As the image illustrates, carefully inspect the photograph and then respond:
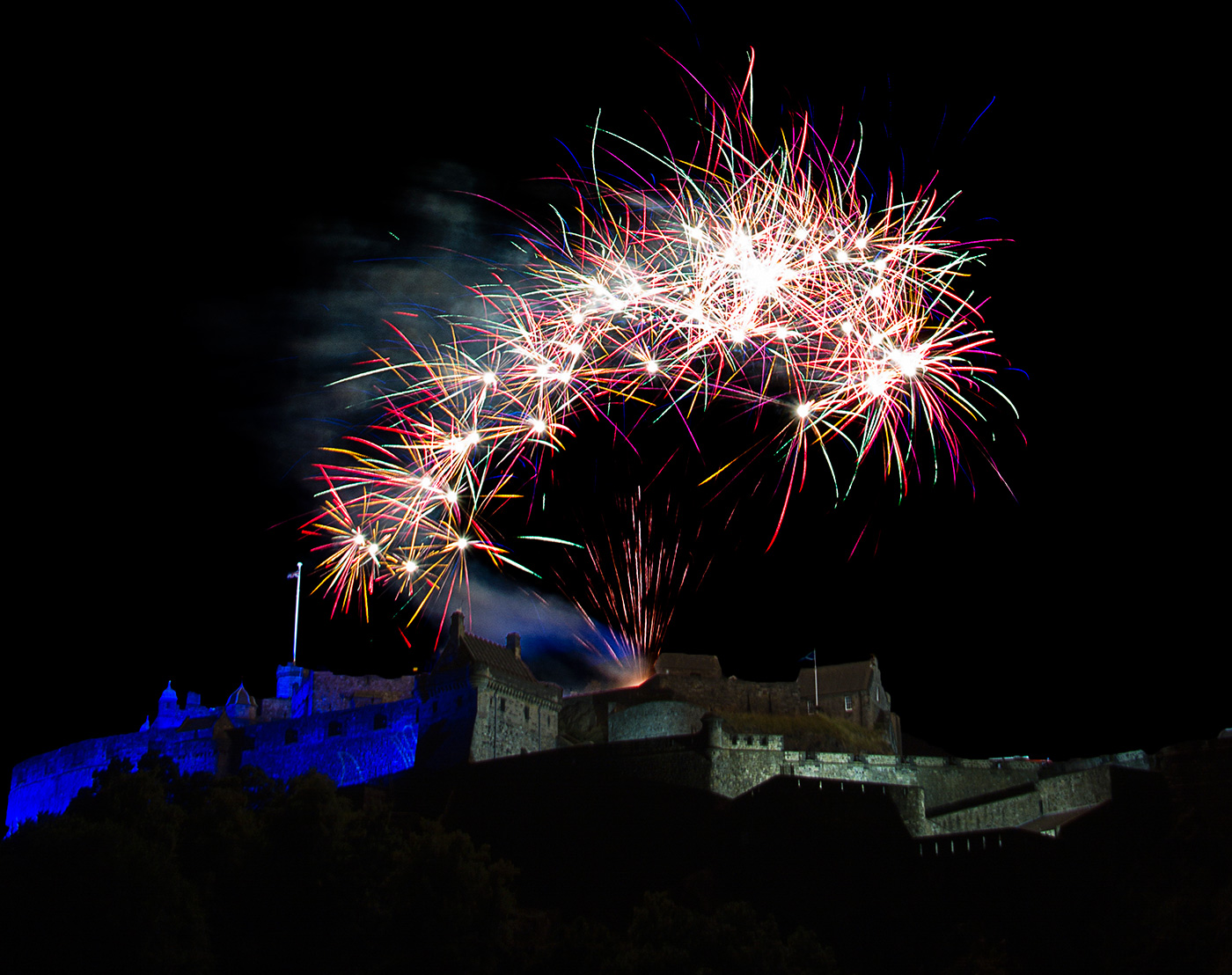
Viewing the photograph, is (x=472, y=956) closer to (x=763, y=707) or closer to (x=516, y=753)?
(x=516, y=753)

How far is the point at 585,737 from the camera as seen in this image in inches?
2376

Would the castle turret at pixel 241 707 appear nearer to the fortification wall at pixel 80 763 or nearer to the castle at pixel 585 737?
the castle at pixel 585 737

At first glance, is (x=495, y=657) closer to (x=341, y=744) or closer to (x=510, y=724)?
(x=510, y=724)

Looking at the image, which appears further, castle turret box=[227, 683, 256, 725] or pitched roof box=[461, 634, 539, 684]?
castle turret box=[227, 683, 256, 725]

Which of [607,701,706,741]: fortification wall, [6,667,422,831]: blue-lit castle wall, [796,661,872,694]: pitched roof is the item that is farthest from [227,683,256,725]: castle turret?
[796,661,872,694]: pitched roof

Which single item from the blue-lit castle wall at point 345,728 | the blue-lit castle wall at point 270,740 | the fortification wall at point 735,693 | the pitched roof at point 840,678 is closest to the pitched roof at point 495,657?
the blue-lit castle wall at point 345,728

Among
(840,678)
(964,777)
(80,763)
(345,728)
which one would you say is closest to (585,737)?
(345,728)

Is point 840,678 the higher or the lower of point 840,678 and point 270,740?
the higher

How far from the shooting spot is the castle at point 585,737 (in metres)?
48.2

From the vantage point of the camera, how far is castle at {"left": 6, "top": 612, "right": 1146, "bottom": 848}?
48156 millimetres

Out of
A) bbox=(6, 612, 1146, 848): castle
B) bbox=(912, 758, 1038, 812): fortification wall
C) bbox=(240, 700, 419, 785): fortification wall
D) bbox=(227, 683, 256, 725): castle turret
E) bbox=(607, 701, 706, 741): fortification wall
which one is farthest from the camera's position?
bbox=(227, 683, 256, 725): castle turret

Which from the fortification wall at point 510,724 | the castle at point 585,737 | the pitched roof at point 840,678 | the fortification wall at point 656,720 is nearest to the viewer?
the castle at point 585,737

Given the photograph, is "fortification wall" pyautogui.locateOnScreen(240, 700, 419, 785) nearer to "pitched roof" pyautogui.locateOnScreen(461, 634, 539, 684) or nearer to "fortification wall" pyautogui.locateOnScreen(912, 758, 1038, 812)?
"pitched roof" pyautogui.locateOnScreen(461, 634, 539, 684)

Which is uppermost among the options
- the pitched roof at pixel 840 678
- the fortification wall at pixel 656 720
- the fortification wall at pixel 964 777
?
the pitched roof at pixel 840 678
